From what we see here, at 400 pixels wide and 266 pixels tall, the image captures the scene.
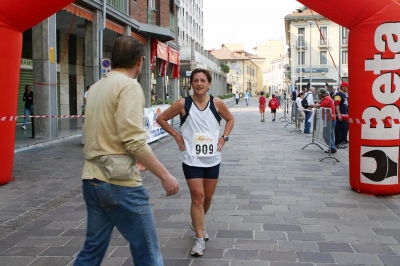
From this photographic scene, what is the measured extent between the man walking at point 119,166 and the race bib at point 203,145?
68.8 inches

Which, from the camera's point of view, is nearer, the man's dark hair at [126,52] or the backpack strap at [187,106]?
the man's dark hair at [126,52]

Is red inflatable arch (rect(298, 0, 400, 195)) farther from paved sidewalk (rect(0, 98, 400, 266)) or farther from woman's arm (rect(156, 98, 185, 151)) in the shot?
woman's arm (rect(156, 98, 185, 151))

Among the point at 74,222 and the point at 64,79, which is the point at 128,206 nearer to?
the point at 74,222

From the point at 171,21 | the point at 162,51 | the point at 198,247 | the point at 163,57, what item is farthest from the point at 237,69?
the point at 198,247

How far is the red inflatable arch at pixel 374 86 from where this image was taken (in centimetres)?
695

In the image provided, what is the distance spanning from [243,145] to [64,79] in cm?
1363

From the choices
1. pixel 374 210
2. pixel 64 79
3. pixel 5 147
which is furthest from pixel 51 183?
pixel 64 79

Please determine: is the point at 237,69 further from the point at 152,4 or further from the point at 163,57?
the point at 152,4

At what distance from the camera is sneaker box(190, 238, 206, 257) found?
4.46 m

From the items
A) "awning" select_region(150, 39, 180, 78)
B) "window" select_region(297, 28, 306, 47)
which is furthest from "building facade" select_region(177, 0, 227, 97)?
"window" select_region(297, 28, 306, 47)

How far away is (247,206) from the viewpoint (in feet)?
21.5

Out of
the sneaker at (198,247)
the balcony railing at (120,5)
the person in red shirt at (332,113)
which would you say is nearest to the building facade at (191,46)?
the balcony railing at (120,5)

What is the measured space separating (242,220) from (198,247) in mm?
1384

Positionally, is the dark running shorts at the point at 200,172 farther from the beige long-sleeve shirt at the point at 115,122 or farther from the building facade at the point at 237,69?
the building facade at the point at 237,69
